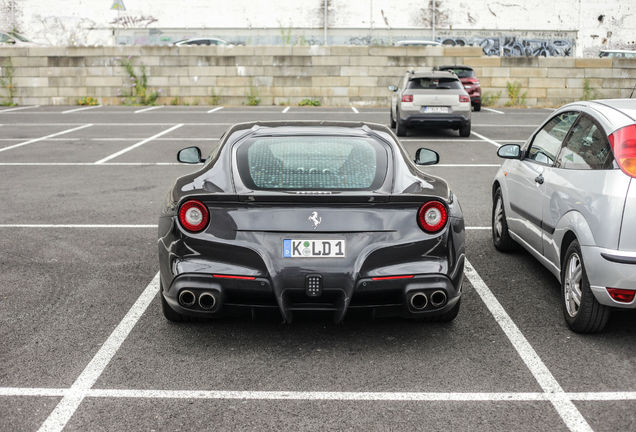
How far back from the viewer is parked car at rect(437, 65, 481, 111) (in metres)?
24.6

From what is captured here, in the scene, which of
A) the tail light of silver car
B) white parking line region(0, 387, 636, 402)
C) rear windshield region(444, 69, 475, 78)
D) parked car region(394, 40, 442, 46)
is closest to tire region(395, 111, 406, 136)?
rear windshield region(444, 69, 475, 78)

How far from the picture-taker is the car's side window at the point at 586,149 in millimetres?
4715

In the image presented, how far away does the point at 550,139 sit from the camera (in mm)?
6020

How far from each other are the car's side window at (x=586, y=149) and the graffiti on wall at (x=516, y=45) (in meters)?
39.0

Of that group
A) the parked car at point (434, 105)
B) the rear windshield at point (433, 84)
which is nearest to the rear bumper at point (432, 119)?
the parked car at point (434, 105)

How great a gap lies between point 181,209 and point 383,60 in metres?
23.4

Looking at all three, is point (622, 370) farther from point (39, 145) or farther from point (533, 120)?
point (533, 120)

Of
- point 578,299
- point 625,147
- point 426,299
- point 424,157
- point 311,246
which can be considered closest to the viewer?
point 311,246

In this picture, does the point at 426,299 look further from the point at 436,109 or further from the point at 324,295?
the point at 436,109

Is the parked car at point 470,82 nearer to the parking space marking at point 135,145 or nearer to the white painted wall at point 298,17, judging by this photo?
the parking space marking at point 135,145

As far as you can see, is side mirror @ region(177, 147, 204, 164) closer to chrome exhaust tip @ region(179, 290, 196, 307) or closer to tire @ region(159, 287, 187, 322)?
tire @ region(159, 287, 187, 322)

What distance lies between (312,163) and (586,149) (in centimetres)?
180

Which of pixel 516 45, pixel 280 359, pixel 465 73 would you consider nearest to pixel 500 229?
pixel 280 359

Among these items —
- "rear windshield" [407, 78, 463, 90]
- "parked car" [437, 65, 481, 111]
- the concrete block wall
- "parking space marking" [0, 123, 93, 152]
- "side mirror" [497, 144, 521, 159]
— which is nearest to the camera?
"side mirror" [497, 144, 521, 159]
